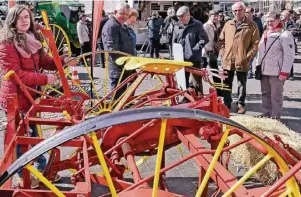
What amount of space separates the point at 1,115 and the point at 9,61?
143 inches

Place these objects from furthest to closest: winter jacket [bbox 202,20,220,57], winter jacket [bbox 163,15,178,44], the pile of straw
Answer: winter jacket [bbox 163,15,178,44] < winter jacket [bbox 202,20,220,57] < the pile of straw

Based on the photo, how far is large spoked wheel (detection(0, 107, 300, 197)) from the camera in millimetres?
2064

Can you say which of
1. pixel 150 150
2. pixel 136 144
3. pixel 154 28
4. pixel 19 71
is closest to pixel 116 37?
pixel 19 71

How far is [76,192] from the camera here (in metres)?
2.45

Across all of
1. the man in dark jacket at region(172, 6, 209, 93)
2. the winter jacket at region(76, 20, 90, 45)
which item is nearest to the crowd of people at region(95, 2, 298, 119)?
the man in dark jacket at region(172, 6, 209, 93)

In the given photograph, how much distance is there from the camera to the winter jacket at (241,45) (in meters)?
6.93

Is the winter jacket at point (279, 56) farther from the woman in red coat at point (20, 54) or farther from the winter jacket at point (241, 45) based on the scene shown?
the woman in red coat at point (20, 54)

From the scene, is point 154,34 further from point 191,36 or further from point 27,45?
point 27,45

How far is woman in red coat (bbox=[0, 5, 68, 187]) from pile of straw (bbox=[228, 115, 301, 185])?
2.07 m

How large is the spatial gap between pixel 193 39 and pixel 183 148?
2420mm

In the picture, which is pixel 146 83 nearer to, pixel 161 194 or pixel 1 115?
pixel 1 115

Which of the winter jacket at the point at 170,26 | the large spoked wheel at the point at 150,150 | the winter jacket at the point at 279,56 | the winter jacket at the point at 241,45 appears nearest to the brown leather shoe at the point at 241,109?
the winter jacket at the point at 241,45

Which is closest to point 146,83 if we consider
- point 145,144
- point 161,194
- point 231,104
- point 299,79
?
point 231,104

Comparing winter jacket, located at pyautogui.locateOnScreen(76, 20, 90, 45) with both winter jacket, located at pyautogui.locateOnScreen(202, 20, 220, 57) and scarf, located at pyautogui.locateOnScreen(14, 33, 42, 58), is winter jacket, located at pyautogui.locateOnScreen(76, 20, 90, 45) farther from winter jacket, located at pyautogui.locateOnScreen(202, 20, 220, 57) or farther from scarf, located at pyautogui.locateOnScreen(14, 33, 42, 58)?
scarf, located at pyautogui.locateOnScreen(14, 33, 42, 58)
